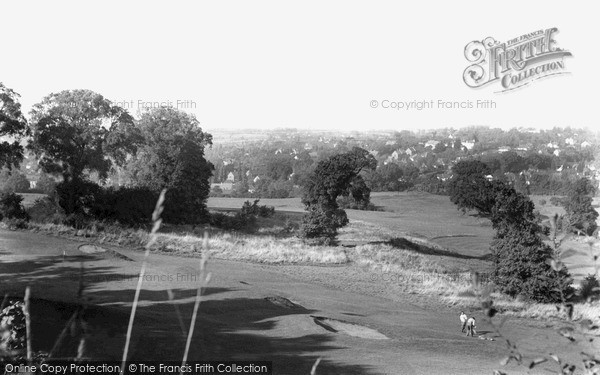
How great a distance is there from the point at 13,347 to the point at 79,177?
3731 centimetres

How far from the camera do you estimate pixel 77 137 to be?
46.6 m

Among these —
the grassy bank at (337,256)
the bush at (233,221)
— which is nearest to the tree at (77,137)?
the grassy bank at (337,256)

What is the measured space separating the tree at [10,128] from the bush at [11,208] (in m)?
2.35

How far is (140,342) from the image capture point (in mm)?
16156

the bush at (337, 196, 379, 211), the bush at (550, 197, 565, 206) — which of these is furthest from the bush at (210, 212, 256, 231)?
the bush at (550, 197, 565, 206)

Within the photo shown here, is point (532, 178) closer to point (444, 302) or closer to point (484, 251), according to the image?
point (484, 251)

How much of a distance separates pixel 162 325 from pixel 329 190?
97.4ft

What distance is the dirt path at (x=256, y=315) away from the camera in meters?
16.4

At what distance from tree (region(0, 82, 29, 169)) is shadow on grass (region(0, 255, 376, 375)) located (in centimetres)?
1622

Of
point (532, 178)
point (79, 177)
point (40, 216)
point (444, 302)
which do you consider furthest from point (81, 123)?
point (532, 178)

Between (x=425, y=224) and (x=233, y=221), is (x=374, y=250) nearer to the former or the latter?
(x=233, y=221)

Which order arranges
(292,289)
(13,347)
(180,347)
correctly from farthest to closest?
(292,289), (180,347), (13,347)

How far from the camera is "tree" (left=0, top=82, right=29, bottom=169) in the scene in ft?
132

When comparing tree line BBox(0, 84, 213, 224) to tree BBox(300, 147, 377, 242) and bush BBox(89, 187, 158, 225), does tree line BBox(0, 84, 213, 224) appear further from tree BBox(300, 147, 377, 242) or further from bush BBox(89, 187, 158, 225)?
tree BBox(300, 147, 377, 242)
